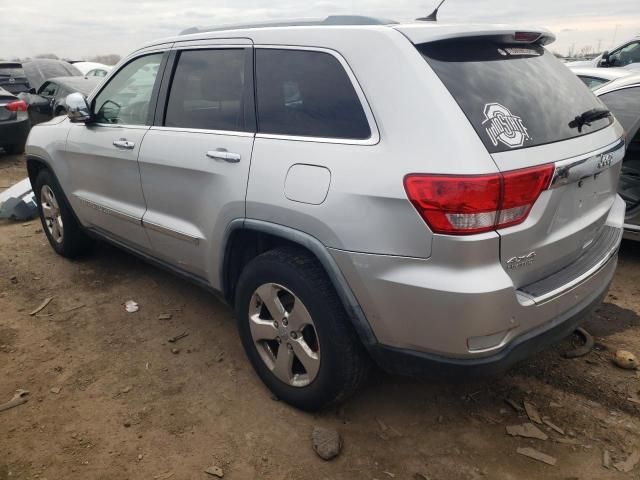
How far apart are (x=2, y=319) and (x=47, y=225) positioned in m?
1.30

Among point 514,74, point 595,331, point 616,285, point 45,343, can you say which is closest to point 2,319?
point 45,343

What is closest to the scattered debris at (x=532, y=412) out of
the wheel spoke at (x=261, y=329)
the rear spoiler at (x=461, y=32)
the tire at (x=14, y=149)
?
the wheel spoke at (x=261, y=329)

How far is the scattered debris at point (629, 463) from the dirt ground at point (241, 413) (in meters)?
0.02

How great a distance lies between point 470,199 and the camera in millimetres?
1897

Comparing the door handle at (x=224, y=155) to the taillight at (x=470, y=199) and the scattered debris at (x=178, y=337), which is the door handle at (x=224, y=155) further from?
the scattered debris at (x=178, y=337)

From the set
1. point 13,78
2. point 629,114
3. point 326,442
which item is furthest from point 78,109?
point 13,78

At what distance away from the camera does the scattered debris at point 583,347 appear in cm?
308

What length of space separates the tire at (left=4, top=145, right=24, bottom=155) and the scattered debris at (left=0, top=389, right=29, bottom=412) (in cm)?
794

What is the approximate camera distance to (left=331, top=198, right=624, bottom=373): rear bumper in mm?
1938

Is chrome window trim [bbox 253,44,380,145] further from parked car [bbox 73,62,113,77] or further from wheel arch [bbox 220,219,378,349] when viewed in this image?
parked car [bbox 73,62,113,77]

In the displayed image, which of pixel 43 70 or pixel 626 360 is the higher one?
pixel 43 70

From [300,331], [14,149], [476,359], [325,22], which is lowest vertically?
[14,149]

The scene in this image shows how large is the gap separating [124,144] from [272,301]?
1.59 meters

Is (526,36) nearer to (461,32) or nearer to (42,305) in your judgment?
(461,32)
